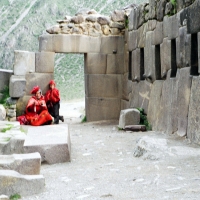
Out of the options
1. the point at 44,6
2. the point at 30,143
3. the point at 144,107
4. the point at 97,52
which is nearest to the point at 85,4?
the point at 44,6

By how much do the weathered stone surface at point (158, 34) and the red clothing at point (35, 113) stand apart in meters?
3.42

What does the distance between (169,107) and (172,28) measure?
1.51m

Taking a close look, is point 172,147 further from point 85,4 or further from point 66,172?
point 85,4

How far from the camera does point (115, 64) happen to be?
13516 mm

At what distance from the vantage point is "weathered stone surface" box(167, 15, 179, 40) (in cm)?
898

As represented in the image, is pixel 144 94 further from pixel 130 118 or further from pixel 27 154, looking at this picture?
pixel 27 154

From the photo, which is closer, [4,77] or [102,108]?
[4,77]

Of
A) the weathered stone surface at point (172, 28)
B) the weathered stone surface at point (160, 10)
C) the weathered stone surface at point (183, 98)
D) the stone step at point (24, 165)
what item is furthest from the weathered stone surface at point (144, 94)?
the stone step at point (24, 165)

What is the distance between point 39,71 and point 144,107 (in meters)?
3.39

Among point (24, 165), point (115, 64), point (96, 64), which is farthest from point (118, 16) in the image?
point (24, 165)

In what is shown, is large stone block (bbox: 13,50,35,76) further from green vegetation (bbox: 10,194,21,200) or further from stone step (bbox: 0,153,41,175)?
green vegetation (bbox: 10,194,21,200)

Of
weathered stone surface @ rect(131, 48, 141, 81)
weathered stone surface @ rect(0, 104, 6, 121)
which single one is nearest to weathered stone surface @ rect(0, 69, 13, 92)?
weathered stone surface @ rect(0, 104, 6, 121)

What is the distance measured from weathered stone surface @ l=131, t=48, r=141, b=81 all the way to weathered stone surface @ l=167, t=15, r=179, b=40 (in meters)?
2.43

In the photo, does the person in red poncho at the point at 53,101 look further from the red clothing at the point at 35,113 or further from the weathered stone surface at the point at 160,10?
the weathered stone surface at the point at 160,10
